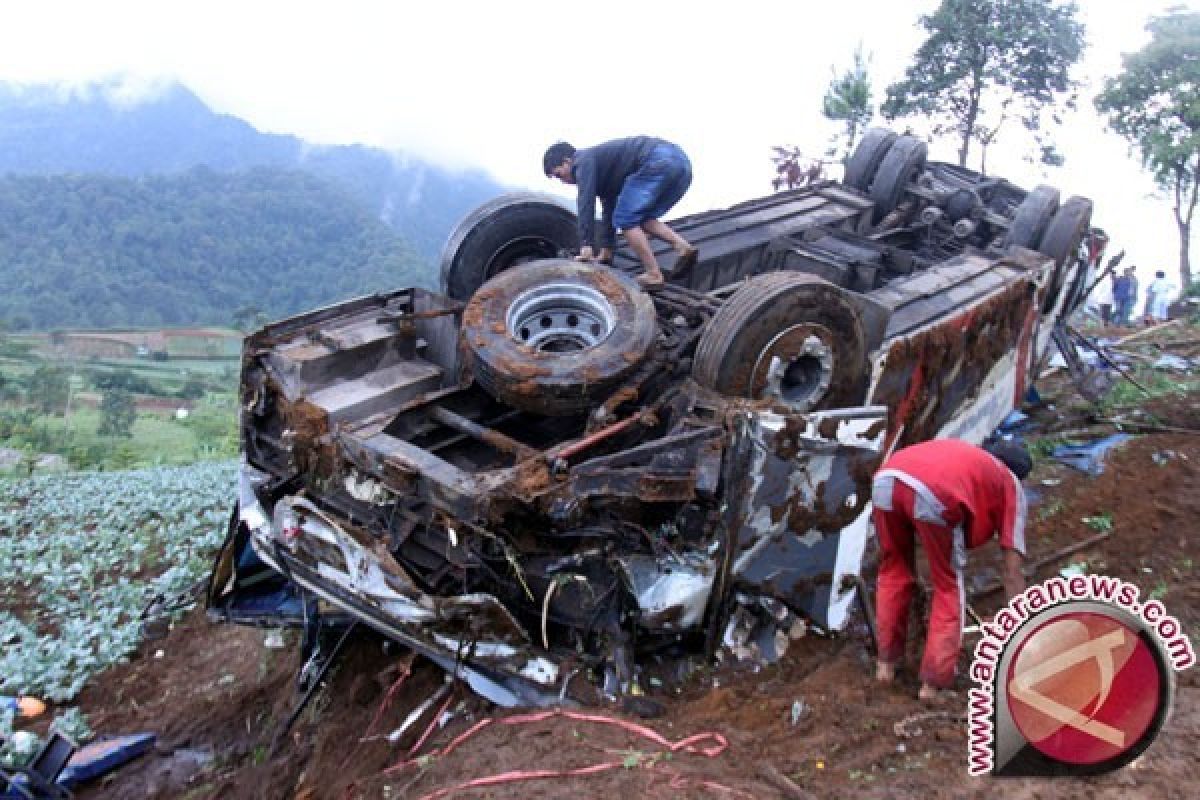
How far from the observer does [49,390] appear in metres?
20.9

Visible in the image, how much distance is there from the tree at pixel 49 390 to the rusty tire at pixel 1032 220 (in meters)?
19.5

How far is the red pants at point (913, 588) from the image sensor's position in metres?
3.29

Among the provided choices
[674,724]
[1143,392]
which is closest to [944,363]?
[674,724]

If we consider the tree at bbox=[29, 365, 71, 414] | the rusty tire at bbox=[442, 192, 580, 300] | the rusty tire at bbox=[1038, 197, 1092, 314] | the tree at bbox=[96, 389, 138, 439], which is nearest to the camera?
the rusty tire at bbox=[442, 192, 580, 300]

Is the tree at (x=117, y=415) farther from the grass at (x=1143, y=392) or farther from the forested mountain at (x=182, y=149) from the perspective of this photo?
the forested mountain at (x=182, y=149)

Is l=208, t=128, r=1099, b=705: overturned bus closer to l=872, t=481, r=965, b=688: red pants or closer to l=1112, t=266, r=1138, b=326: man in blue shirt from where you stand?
l=872, t=481, r=965, b=688: red pants

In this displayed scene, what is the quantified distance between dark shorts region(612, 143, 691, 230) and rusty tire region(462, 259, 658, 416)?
0.71m

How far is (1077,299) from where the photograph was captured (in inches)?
273

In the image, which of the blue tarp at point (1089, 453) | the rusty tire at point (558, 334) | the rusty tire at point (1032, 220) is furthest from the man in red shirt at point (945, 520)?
the rusty tire at point (1032, 220)

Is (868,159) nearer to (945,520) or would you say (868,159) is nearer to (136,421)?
(945,520)

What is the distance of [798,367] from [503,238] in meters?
1.95

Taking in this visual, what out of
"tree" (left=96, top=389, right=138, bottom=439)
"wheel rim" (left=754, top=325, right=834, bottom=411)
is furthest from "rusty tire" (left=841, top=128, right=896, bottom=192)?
A: "tree" (left=96, top=389, right=138, bottom=439)

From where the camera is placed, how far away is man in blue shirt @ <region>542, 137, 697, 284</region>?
5.02 meters

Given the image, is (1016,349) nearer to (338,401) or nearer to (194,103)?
(338,401)
